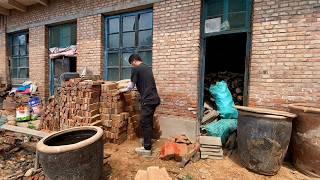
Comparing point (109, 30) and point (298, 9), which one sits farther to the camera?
point (109, 30)

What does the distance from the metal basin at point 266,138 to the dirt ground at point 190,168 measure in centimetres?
19

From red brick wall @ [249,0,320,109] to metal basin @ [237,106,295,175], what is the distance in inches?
31.8

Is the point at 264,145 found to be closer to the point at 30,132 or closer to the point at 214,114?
the point at 214,114

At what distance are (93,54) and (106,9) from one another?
4.69ft

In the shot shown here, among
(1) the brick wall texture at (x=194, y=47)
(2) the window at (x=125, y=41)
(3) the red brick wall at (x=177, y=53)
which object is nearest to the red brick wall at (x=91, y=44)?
(1) the brick wall texture at (x=194, y=47)

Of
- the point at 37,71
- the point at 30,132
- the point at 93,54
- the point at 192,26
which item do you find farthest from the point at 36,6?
the point at 192,26

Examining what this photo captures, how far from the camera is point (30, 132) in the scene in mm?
4805

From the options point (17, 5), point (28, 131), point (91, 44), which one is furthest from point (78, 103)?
point (17, 5)

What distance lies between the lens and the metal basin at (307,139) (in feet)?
11.0

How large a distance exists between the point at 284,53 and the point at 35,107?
24.1ft

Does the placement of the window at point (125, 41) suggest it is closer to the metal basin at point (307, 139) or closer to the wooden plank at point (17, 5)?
the metal basin at point (307, 139)

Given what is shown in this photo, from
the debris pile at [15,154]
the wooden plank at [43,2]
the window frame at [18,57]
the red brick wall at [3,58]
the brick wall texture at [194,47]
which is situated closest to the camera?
the debris pile at [15,154]

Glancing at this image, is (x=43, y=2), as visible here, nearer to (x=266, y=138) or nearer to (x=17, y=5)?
(x=17, y=5)

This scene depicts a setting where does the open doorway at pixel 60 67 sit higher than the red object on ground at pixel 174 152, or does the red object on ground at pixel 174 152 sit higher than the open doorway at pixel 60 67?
the open doorway at pixel 60 67
